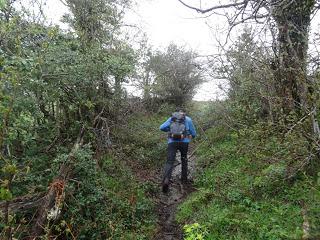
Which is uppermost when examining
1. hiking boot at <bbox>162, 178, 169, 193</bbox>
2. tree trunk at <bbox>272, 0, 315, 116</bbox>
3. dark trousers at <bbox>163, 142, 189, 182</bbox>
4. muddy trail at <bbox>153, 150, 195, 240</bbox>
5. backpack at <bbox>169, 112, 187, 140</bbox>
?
tree trunk at <bbox>272, 0, 315, 116</bbox>

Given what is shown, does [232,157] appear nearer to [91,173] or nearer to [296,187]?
[296,187]

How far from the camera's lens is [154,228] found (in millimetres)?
6699

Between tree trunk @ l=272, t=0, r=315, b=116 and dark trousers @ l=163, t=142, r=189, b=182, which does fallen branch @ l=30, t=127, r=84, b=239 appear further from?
tree trunk @ l=272, t=0, r=315, b=116

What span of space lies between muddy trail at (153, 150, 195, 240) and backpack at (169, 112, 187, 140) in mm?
1342

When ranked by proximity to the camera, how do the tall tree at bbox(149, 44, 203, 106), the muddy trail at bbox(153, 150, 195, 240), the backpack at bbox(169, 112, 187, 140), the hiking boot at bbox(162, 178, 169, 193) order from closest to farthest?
1. the muddy trail at bbox(153, 150, 195, 240)
2. the hiking boot at bbox(162, 178, 169, 193)
3. the backpack at bbox(169, 112, 187, 140)
4. the tall tree at bbox(149, 44, 203, 106)

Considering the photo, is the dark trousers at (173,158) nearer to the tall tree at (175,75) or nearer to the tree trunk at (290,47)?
the tree trunk at (290,47)

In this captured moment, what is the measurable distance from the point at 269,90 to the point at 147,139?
5.14 metres

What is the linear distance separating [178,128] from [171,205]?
6.44ft

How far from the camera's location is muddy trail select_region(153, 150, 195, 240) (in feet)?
21.4

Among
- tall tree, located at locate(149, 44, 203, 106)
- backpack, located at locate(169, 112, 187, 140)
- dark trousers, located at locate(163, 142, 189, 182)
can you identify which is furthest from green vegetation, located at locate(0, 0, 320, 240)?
tall tree, located at locate(149, 44, 203, 106)

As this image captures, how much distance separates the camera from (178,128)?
8.59 meters

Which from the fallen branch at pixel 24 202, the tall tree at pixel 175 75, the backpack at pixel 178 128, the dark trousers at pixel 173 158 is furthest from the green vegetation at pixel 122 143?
the tall tree at pixel 175 75

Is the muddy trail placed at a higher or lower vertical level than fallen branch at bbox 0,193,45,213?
lower

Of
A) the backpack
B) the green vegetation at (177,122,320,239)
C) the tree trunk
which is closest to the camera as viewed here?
the green vegetation at (177,122,320,239)
